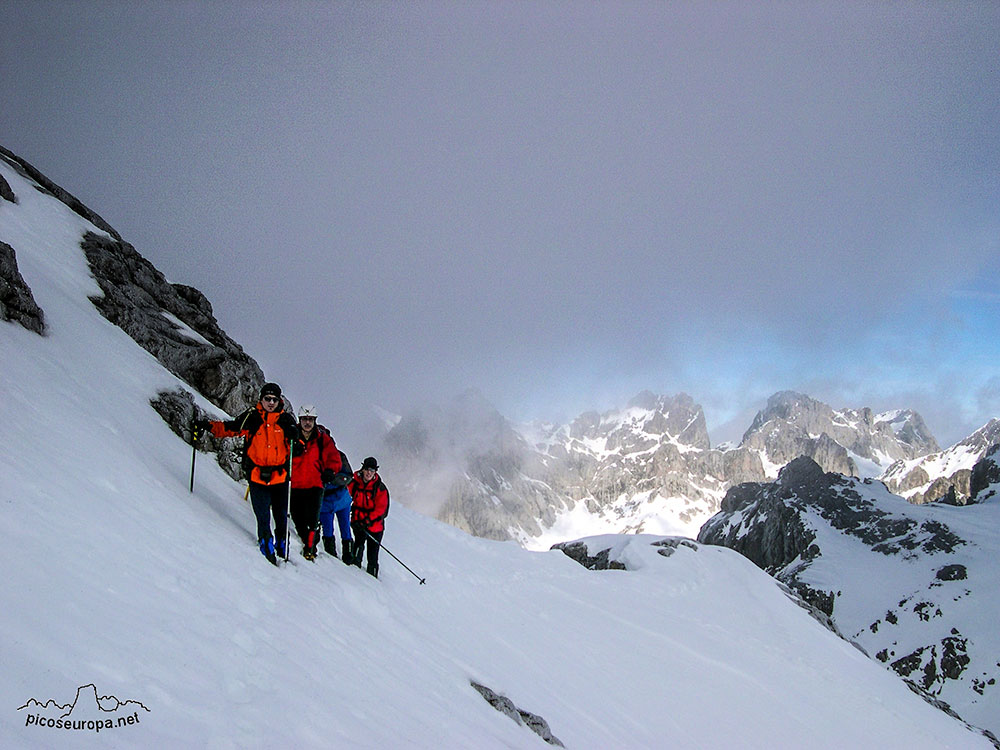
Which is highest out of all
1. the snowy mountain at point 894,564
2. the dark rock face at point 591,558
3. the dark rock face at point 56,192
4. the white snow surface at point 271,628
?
the snowy mountain at point 894,564

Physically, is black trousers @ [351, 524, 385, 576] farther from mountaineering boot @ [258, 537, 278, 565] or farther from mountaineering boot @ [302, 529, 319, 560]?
mountaineering boot @ [258, 537, 278, 565]

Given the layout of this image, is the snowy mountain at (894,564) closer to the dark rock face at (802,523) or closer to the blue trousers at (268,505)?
the dark rock face at (802,523)

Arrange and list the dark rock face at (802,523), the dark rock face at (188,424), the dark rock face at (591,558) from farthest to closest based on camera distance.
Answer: the dark rock face at (802,523) < the dark rock face at (591,558) < the dark rock face at (188,424)

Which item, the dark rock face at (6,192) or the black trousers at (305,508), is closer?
the black trousers at (305,508)

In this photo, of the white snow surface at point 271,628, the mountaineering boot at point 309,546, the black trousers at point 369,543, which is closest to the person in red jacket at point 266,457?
the white snow surface at point 271,628

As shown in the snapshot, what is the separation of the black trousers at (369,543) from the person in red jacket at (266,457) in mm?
3407

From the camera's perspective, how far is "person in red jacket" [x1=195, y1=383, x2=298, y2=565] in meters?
8.98

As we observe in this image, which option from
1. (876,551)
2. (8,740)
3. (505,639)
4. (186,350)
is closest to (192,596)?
(8,740)

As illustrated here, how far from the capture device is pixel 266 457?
908 cm

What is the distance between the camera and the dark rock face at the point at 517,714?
26.1 feet

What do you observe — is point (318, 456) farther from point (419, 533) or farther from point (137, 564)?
point (419, 533)

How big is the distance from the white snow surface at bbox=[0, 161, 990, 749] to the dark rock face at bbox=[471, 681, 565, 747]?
15.6 inches

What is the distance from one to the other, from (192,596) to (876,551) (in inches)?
6000

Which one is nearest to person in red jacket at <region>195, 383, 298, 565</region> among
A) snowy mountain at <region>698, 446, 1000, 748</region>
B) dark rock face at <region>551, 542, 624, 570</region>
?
dark rock face at <region>551, 542, 624, 570</region>
